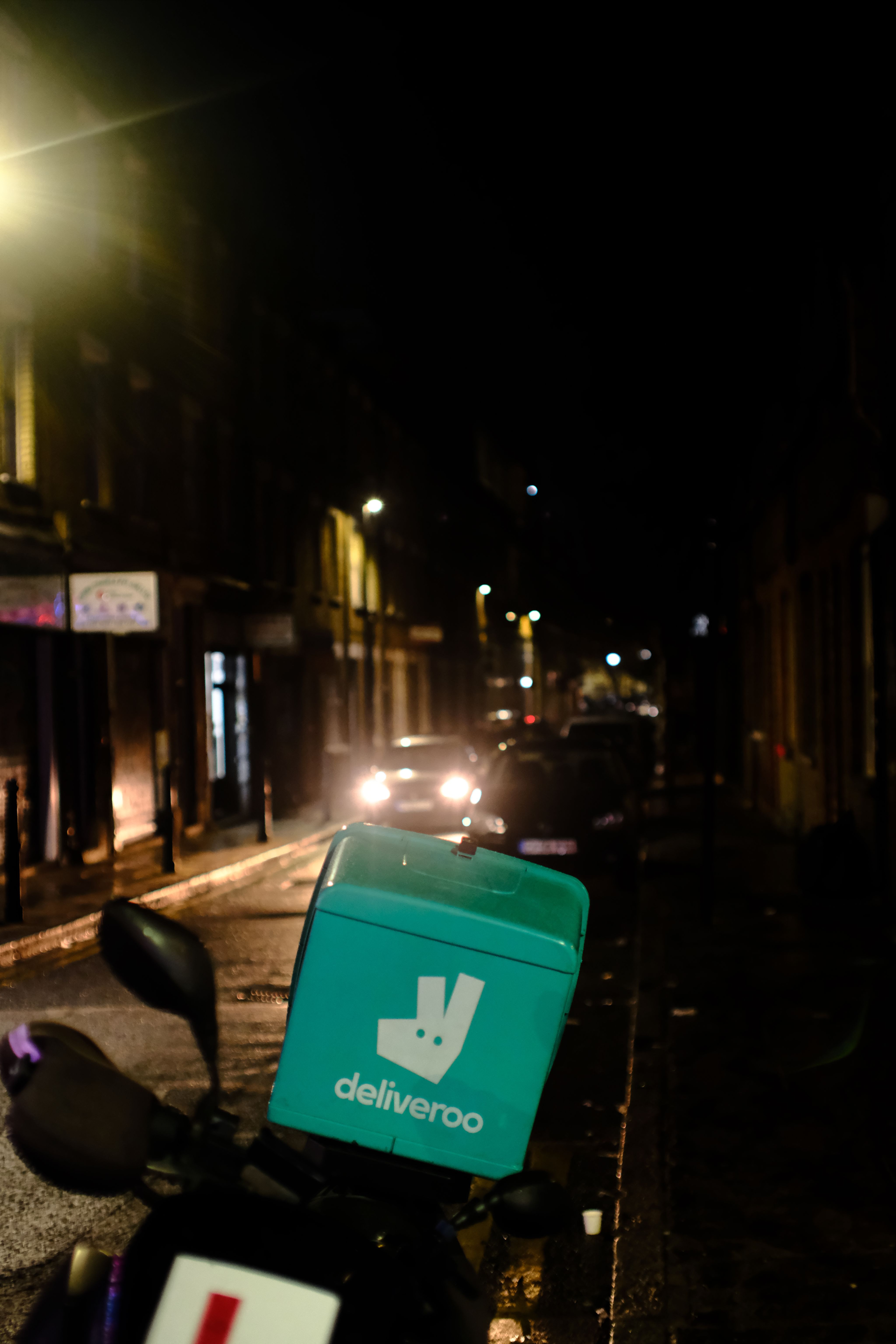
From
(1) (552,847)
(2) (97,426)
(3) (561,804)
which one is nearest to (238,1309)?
(1) (552,847)

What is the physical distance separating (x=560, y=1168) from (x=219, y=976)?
4.60 m

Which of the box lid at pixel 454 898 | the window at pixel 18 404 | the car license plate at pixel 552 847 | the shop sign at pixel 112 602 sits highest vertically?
the window at pixel 18 404

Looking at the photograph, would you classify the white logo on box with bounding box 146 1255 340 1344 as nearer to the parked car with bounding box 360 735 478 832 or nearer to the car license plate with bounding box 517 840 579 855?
the car license plate with bounding box 517 840 579 855

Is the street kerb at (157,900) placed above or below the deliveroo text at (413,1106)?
below

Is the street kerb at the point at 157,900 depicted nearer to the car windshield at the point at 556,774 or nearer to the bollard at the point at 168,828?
the bollard at the point at 168,828

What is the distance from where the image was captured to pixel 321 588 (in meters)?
31.6

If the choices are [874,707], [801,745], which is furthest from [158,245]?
[874,707]

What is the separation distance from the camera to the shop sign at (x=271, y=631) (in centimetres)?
2375

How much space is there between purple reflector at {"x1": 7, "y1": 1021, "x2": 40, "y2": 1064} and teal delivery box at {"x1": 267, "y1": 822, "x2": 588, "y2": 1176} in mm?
569

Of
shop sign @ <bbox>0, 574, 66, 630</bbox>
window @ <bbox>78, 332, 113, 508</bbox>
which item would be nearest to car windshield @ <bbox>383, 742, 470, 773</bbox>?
window @ <bbox>78, 332, 113, 508</bbox>

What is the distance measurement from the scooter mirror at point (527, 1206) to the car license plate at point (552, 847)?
38.4ft

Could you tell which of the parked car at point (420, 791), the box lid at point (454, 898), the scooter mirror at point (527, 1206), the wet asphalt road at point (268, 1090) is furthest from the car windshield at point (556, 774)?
the scooter mirror at point (527, 1206)

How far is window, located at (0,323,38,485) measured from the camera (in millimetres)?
16047

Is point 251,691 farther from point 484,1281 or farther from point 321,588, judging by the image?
point 484,1281
